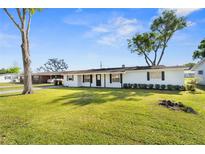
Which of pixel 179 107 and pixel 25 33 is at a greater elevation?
pixel 25 33

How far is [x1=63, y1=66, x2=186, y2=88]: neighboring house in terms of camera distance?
56.0 ft

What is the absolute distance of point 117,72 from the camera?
20328 mm

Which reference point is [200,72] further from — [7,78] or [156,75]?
[7,78]

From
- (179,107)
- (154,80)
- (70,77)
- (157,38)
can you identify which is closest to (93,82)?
(70,77)

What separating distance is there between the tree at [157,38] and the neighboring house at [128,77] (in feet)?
29.7

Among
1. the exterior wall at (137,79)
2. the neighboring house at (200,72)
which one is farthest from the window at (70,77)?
the neighboring house at (200,72)

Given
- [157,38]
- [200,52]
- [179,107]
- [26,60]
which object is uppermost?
[157,38]

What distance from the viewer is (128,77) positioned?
20.3m

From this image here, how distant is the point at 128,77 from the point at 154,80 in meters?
3.22

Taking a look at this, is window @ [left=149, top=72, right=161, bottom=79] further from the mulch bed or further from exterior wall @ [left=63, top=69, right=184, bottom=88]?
the mulch bed

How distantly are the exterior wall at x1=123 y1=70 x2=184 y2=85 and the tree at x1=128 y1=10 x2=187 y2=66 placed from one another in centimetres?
1085

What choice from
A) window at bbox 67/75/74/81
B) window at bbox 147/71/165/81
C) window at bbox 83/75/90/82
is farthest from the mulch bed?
window at bbox 67/75/74/81

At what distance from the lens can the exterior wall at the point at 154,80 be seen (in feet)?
55.3
